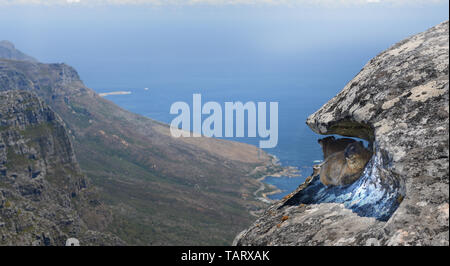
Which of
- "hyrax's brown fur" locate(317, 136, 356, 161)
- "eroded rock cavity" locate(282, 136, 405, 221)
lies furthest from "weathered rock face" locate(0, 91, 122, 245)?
"eroded rock cavity" locate(282, 136, 405, 221)

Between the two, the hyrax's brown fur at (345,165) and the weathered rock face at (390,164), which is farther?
the hyrax's brown fur at (345,165)

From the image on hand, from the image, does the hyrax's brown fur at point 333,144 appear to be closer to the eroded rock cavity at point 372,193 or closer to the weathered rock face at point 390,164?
the weathered rock face at point 390,164

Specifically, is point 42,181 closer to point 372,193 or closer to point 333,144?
point 333,144

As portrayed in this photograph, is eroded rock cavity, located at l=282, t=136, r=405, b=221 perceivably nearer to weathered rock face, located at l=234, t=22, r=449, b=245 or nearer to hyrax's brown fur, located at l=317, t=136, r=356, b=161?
weathered rock face, located at l=234, t=22, r=449, b=245

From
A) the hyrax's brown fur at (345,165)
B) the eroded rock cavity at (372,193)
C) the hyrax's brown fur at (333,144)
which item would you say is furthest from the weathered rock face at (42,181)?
the eroded rock cavity at (372,193)

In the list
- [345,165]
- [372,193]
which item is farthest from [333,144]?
[372,193]

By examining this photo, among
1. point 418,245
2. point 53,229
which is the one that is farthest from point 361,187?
point 53,229
